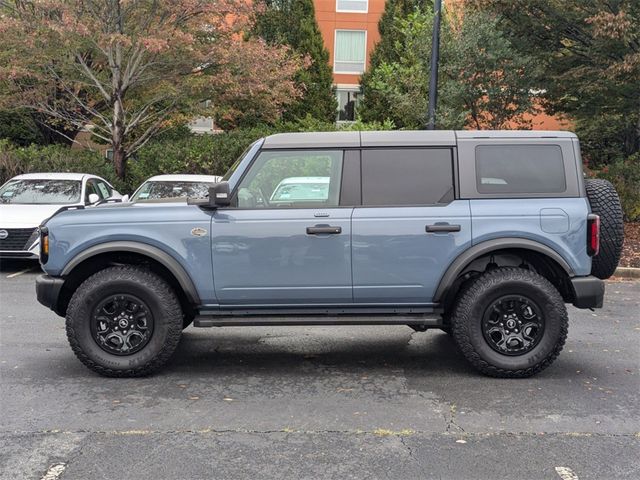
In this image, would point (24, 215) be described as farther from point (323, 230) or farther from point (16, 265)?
point (323, 230)

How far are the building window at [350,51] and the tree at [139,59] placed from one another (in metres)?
19.0

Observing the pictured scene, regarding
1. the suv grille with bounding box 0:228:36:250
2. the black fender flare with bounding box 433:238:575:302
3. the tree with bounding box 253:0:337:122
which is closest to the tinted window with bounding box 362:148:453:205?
the black fender flare with bounding box 433:238:575:302

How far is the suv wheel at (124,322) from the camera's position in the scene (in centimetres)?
528

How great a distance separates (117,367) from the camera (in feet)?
17.4

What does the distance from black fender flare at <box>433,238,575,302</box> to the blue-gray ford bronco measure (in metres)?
0.01

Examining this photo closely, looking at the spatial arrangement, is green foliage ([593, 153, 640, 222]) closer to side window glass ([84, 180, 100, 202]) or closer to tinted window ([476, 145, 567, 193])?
tinted window ([476, 145, 567, 193])

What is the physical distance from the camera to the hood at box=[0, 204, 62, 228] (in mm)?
10320

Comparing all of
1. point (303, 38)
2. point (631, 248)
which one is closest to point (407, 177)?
point (631, 248)

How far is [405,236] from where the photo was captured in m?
5.23

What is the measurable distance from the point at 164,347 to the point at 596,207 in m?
3.71

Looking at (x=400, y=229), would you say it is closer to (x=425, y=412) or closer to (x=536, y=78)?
(x=425, y=412)

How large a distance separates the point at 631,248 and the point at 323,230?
388 inches

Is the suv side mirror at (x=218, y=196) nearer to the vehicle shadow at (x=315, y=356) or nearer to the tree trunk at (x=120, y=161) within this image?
the vehicle shadow at (x=315, y=356)

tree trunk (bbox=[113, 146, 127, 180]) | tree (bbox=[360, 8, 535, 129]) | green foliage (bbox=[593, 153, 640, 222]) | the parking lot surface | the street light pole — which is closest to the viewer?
the parking lot surface
